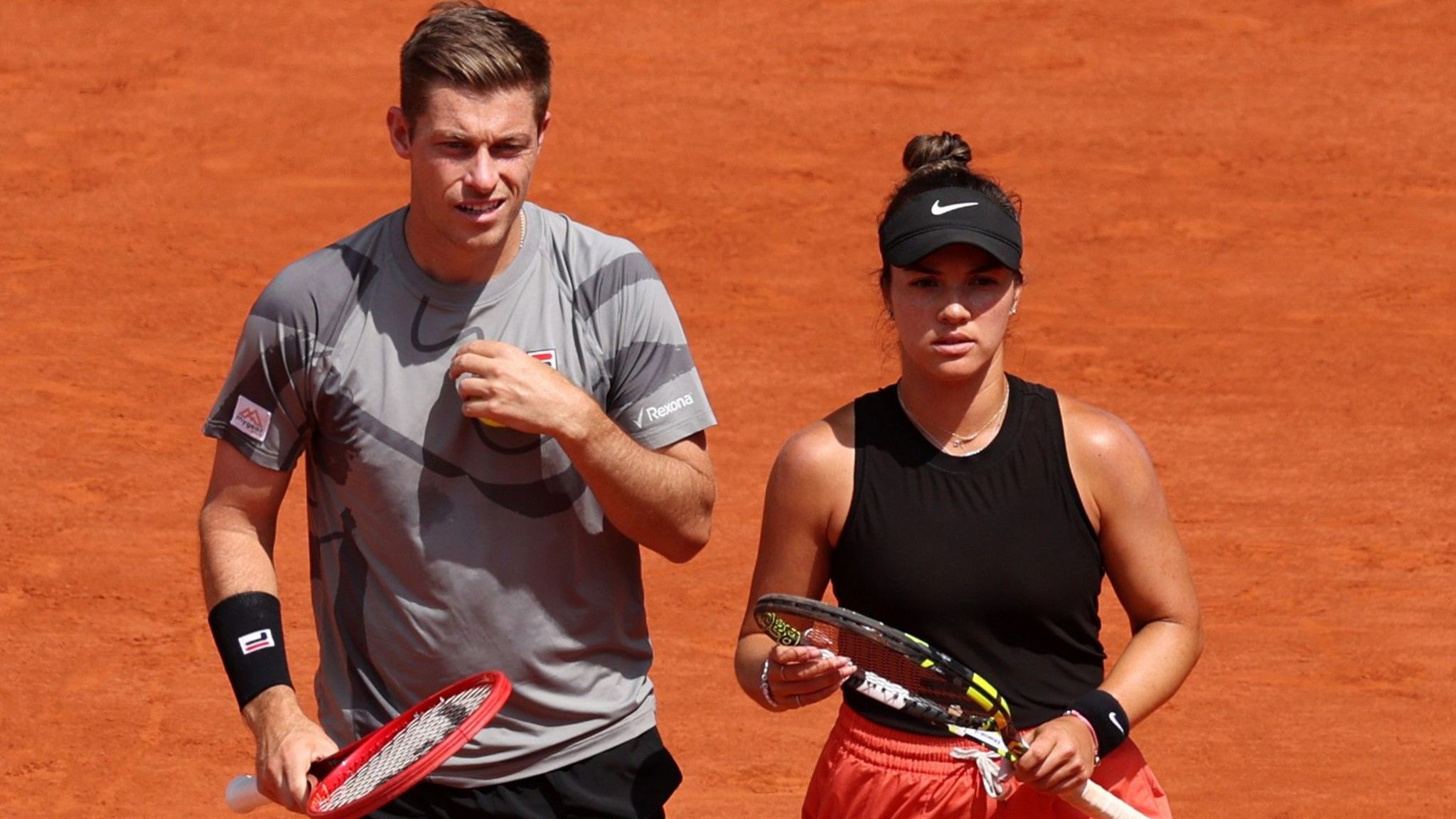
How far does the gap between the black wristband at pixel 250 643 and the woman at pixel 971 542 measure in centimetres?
100

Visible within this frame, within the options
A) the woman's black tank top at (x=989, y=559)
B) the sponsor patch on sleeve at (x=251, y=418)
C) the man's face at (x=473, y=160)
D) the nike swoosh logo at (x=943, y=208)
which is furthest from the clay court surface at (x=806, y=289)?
the man's face at (x=473, y=160)

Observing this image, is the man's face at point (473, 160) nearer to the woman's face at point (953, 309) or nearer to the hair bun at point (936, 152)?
the woman's face at point (953, 309)

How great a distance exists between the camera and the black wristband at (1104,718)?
154 inches

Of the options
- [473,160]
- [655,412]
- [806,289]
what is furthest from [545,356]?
[806,289]

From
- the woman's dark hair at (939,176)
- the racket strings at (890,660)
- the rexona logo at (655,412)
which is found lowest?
the racket strings at (890,660)

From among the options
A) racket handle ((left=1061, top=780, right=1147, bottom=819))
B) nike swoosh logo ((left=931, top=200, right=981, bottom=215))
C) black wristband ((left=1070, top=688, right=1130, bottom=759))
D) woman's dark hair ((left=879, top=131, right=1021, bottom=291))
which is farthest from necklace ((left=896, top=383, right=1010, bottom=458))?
racket handle ((left=1061, top=780, right=1147, bottom=819))

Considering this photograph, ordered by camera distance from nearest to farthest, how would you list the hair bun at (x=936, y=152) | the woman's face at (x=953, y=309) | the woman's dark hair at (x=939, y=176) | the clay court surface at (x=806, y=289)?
the woman's face at (x=953, y=309), the woman's dark hair at (x=939, y=176), the hair bun at (x=936, y=152), the clay court surface at (x=806, y=289)

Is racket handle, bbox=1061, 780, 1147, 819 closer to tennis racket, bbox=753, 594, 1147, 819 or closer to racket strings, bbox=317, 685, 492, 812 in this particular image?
tennis racket, bbox=753, 594, 1147, 819

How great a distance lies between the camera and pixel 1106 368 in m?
11.6

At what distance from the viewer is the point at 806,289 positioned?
40.9ft

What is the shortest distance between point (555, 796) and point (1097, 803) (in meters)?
1.14

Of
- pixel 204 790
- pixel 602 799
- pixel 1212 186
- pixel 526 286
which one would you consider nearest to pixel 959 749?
pixel 602 799

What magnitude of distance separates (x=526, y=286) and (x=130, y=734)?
4.89 m

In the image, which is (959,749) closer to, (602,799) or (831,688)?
(831,688)
